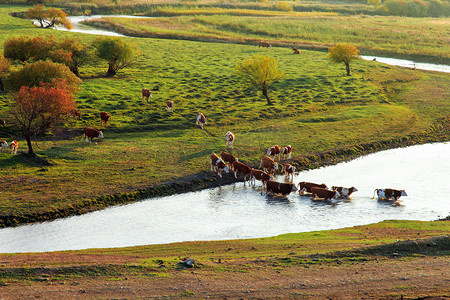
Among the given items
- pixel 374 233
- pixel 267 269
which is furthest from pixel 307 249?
pixel 374 233

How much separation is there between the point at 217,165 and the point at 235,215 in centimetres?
590

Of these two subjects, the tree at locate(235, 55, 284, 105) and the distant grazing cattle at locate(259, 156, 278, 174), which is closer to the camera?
the distant grazing cattle at locate(259, 156, 278, 174)

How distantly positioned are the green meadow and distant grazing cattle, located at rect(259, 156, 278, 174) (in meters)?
1.40

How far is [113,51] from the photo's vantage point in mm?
50594

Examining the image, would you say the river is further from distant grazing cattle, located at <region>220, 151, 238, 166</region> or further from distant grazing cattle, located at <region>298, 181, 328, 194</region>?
distant grazing cattle, located at <region>220, 151, 238, 166</region>

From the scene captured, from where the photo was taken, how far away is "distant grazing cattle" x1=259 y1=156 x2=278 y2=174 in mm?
30719

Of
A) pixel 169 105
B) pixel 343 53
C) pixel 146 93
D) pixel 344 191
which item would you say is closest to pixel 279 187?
pixel 344 191

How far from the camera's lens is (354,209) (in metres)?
25.9

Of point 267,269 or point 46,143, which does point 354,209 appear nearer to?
point 267,269

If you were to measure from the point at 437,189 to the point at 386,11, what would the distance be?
113930mm

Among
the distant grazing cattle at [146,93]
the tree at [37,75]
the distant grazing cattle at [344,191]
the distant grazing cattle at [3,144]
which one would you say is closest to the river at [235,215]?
the distant grazing cattle at [344,191]

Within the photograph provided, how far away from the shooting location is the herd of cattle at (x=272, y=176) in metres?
27.0

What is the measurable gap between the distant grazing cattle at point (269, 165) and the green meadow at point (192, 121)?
1.40 m

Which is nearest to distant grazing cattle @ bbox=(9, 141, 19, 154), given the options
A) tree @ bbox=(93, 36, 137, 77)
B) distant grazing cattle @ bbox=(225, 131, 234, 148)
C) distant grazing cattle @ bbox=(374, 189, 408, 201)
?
distant grazing cattle @ bbox=(225, 131, 234, 148)
